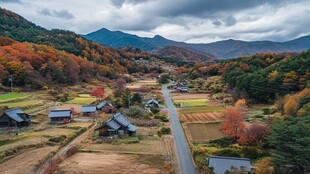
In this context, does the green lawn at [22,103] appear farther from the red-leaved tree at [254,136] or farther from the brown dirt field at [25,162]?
the red-leaved tree at [254,136]

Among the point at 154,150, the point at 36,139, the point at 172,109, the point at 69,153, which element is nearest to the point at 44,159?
the point at 69,153

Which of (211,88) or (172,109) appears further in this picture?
(211,88)

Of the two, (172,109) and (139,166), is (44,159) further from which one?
(172,109)

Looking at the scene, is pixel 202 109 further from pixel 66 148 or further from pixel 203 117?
pixel 66 148

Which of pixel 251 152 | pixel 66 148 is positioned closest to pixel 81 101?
pixel 66 148

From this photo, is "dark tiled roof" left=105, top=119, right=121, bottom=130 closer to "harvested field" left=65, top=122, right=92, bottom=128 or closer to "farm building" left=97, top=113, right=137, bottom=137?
"farm building" left=97, top=113, right=137, bottom=137

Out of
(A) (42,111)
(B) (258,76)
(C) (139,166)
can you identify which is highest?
(B) (258,76)

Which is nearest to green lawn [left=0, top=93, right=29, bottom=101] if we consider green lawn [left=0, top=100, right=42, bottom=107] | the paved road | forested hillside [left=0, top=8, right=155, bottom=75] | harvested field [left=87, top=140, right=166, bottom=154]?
green lawn [left=0, top=100, right=42, bottom=107]
